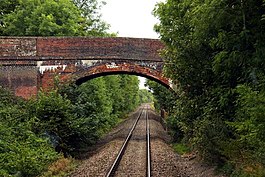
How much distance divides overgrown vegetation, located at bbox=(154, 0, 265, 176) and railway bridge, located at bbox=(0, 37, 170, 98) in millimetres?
7809

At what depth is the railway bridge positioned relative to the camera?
23.7m

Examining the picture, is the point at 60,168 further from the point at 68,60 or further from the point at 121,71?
the point at 121,71

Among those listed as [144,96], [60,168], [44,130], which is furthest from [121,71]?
[144,96]

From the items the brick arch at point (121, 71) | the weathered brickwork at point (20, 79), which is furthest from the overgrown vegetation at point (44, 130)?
the weathered brickwork at point (20, 79)

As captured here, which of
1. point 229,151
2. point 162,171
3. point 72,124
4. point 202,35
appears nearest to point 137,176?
point 162,171

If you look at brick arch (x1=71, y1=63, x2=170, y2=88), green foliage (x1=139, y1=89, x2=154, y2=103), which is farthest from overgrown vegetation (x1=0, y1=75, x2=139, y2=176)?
green foliage (x1=139, y1=89, x2=154, y2=103)

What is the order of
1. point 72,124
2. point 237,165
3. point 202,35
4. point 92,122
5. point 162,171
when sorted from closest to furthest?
point 237,165, point 202,35, point 162,171, point 72,124, point 92,122

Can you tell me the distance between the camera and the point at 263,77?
10008 millimetres

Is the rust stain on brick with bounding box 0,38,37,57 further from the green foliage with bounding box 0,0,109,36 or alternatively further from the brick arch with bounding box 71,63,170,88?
the green foliage with bounding box 0,0,109,36

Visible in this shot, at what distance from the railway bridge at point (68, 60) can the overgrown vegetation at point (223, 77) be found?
7.81m

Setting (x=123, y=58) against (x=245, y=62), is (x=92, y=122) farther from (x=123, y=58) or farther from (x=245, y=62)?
(x=245, y=62)

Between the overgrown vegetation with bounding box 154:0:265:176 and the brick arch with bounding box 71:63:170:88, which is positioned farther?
the brick arch with bounding box 71:63:170:88

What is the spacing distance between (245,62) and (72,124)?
31.6ft

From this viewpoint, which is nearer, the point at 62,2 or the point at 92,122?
the point at 92,122
